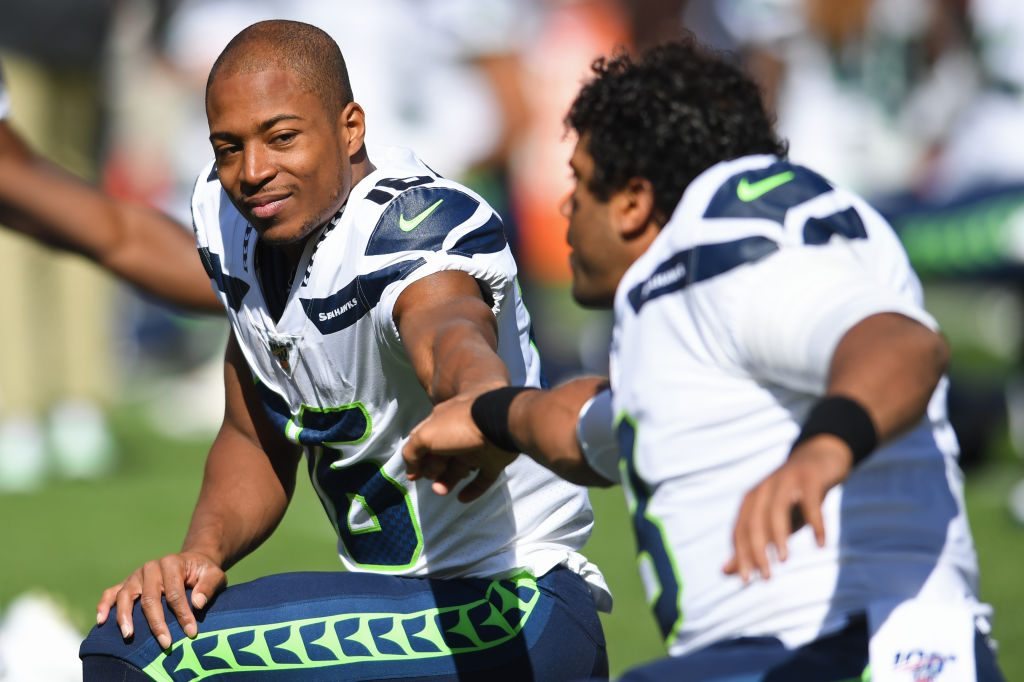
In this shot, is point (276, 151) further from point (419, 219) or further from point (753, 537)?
point (753, 537)

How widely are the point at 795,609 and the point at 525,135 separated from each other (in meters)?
7.95

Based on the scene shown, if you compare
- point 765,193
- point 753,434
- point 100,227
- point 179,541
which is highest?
point 100,227

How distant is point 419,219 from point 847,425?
1.03 m

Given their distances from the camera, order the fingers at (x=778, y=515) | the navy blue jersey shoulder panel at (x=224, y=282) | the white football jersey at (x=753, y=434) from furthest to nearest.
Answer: the navy blue jersey shoulder panel at (x=224, y=282) → the white football jersey at (x=753, y=434) → the fingers at (x=778, y=515)

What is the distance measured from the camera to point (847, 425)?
1700mm

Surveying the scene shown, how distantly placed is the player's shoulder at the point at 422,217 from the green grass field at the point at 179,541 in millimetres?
1904

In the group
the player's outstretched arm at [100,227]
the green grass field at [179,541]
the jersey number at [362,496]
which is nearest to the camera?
the jersey number at [362,496]

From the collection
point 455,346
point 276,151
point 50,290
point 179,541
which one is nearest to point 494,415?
point 455,346

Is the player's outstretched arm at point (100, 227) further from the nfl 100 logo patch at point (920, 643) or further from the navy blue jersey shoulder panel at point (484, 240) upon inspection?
the nfl 100 logo patch at point (920, 643)

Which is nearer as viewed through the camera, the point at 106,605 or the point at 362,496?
the point at 106,605

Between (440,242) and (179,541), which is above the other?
(440,242)

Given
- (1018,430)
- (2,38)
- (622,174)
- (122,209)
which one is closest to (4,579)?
(122,209)

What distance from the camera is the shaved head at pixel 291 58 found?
8.14 ft

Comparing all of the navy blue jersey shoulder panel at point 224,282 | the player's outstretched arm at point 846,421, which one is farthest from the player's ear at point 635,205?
the navy blue jersey shoulder panel at point 224,282
